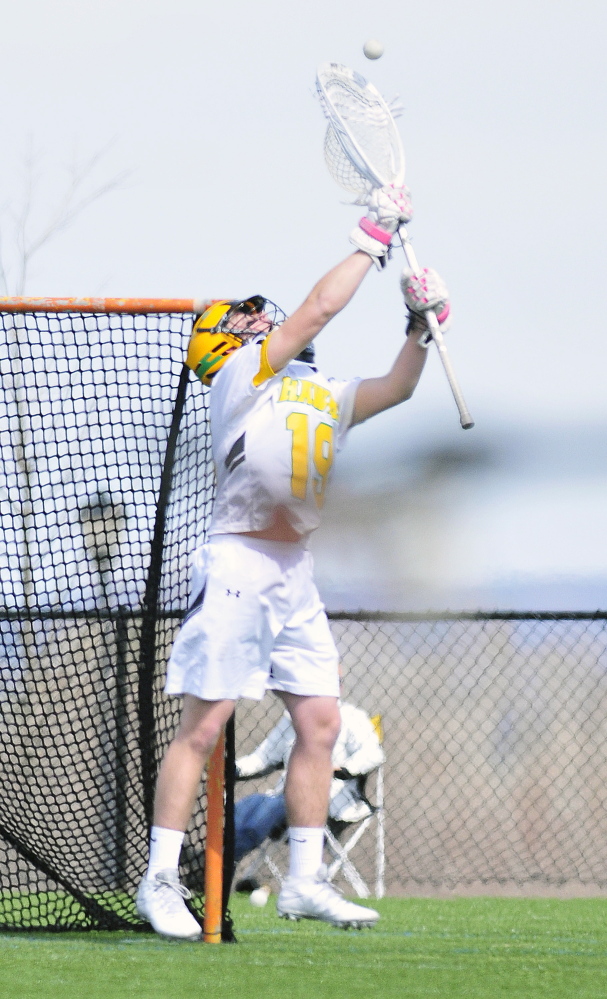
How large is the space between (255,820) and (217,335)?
312 cm

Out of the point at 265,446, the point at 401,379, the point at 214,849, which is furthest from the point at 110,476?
the point at 214,849

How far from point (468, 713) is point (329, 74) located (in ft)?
14.3

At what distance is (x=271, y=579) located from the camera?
10.8 feet

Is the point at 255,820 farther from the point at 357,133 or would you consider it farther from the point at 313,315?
the point at 357,133

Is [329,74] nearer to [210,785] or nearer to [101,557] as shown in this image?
[101,557]

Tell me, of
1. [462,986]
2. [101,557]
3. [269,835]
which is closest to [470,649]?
[269,835]

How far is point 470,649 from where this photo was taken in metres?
7.02

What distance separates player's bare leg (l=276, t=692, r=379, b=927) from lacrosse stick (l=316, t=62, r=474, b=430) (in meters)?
1.35

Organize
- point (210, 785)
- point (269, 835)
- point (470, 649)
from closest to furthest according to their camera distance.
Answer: point (210, 785)
point (269, 835)
point (470, 649)

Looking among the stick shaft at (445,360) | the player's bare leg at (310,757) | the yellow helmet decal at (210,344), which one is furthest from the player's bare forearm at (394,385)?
the player's bare leg at (310,757)

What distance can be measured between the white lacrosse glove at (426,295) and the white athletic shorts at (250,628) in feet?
2.48

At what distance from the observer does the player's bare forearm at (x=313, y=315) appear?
3240mm

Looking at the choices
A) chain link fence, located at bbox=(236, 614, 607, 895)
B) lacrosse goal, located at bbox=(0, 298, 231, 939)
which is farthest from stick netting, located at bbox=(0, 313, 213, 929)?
chain link fence, located at bbox=(236, 614, 607, 895)

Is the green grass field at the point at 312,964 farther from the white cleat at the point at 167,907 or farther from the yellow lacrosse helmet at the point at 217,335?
the yellow lacrosse helmet at the point at 217,335
